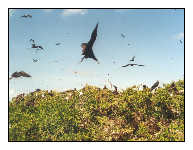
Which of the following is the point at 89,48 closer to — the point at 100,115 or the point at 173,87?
the point at 100,115

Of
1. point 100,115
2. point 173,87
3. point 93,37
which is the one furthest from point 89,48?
point 173,87

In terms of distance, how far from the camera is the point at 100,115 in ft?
16.9

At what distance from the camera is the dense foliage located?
191 inches

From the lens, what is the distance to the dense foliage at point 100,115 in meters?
4.86

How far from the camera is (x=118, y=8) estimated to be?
5098 millimetres

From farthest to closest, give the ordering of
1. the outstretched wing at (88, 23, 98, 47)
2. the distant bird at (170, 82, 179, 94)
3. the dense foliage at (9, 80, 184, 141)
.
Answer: the distant bird at (170, 82, 179, 94), the outstretched wing at (88, 23, 98, 47), the dense foliage at (9, 80, 184, 141)

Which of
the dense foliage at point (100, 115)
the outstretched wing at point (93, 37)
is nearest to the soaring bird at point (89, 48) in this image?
the outstretched wing at point (93, 37)

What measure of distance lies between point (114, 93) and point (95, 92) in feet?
1.07

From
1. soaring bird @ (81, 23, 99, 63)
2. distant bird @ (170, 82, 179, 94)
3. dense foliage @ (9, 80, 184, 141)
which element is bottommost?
dense foliage @ (9, 80, 184, 141)

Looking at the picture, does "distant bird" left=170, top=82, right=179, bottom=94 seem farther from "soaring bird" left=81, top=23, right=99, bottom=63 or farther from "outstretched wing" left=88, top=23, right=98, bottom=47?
"outstretched wing" left=88, top=23, right=98, bottom=47

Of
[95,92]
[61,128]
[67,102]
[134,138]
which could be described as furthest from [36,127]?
[134,138]

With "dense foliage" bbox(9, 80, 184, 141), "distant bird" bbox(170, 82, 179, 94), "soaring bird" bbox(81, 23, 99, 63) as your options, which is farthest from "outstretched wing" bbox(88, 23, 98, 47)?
"distant bird" bbox(170, 82, 179, 94)

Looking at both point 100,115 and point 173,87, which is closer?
point 100,115
